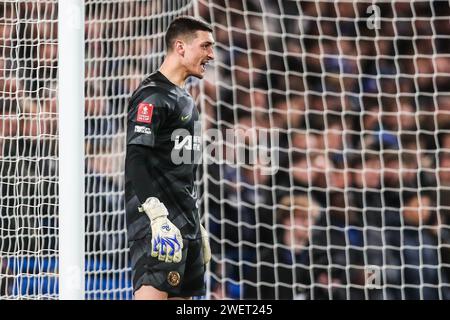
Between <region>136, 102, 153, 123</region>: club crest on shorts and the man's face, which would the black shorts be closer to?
<region>136, 102, 153, 123</region>: club crest on shorts

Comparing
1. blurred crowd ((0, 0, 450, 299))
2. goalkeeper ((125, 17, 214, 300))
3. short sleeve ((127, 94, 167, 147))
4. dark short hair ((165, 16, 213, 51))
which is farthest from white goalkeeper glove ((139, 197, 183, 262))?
blurred crowd ((0, 0, 450, 299))

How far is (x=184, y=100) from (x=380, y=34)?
8.65ft

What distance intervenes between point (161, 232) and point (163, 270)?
154 mm

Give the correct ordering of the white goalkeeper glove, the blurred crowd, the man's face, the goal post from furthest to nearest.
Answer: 1. the blurred crowd
2. the man's face
3. the white goalkeeper glove
4. the goal post

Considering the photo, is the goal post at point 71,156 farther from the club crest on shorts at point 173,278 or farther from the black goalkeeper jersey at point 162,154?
the club crest on shorts at point 173,278

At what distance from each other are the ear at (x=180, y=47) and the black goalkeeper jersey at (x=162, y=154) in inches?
5.0

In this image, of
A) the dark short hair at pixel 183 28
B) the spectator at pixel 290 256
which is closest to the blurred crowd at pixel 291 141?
the spectator at pixel 290 256

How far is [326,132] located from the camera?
5.89 metres

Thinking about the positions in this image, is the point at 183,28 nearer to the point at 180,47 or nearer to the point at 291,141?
the point at 180,47

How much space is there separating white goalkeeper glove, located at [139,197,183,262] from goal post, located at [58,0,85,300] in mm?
266

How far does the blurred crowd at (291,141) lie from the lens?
549 centimetres

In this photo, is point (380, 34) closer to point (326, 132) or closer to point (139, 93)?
point (326, 132)

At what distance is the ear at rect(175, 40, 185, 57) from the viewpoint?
3828 millimetres
